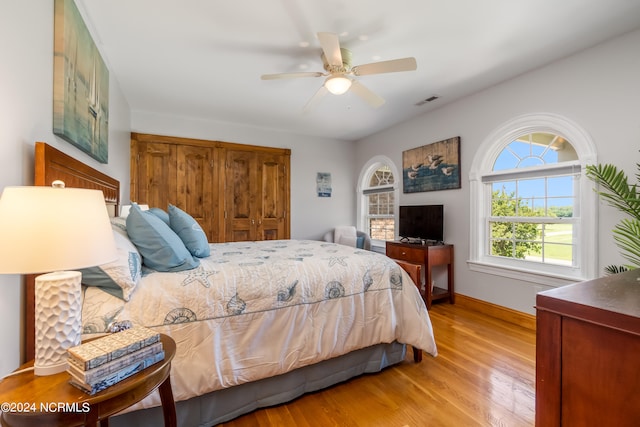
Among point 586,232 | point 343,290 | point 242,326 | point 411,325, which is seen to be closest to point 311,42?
point 343,290

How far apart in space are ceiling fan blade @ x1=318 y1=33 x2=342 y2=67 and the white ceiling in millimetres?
226

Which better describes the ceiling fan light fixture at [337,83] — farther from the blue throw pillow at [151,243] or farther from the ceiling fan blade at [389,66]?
the blue throw pillow at [151,243]

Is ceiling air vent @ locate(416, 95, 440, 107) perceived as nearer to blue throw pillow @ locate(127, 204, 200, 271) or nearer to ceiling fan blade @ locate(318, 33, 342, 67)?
ceiling fan blade @ locate(318, 33, 342, 67)

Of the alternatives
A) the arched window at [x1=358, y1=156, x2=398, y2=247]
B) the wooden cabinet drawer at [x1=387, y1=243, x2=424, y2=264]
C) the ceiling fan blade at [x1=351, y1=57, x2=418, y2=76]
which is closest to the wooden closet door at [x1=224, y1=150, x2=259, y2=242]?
the arched window at [x1=358, y1=156, x2=398, y2=247]

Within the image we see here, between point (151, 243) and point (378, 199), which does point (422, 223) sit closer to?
point (378, 199)

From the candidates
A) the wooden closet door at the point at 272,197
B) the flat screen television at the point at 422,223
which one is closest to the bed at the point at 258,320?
the flat screen television at the point at 422,223

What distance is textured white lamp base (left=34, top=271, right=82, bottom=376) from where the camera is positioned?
0.86m

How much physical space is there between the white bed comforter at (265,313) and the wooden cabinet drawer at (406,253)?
1575 millimetres

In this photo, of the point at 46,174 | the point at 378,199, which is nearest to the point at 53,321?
the point at 46,174

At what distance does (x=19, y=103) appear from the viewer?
1099 millimetres

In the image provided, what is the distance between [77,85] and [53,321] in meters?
1.50

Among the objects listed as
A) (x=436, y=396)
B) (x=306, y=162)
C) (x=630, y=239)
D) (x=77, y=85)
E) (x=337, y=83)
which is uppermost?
(x=337, y=83)

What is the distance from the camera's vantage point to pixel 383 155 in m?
4.81

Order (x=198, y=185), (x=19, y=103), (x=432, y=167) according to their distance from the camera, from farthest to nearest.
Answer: (x=198, y=185) → (x=432, y=167) → (x=19, y=103)
